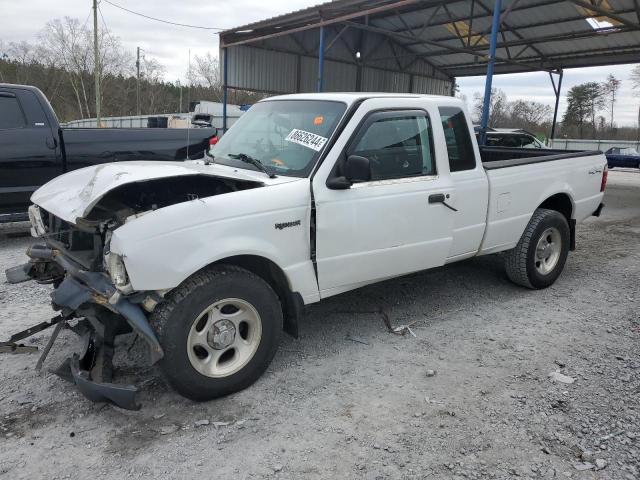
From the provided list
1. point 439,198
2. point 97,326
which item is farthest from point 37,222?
point 439,198

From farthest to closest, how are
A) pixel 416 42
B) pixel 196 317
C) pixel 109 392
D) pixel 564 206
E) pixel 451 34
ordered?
pixel 416 42
pixel 451 34
pixel 564 206
pixel 196 317
pixel 109 392

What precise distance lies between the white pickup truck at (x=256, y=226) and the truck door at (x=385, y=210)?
0.04 ft

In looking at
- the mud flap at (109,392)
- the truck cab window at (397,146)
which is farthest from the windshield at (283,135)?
the mud flap at (109,392)

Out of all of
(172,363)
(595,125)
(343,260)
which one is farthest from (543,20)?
A: (595,125)

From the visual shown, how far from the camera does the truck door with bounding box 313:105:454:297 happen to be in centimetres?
353

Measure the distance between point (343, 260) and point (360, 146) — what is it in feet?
2.78

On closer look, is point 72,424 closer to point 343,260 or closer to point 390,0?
point 343,260

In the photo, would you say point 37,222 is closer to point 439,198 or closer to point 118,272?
point 118,272

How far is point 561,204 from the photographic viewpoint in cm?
564

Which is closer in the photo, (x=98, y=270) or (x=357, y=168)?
(x=98, y=270)

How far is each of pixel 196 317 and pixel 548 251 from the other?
4161 millimetres

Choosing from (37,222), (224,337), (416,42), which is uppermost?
(416,42)

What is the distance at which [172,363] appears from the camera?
2.89 meters

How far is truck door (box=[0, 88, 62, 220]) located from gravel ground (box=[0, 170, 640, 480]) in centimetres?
217
